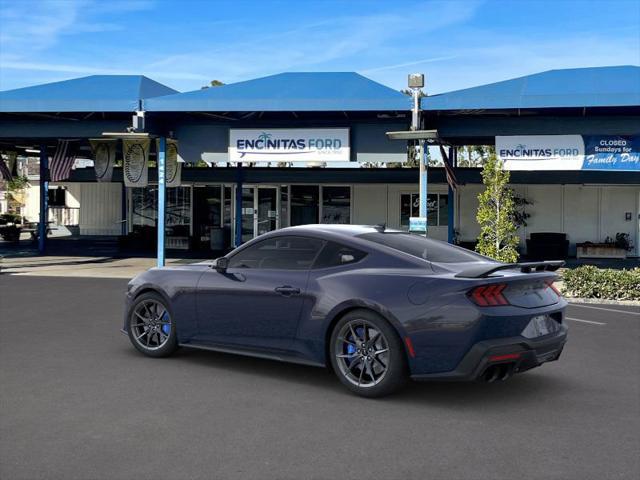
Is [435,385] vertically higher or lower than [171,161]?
lower

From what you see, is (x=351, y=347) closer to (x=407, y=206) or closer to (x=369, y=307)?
(x=369, y=307)

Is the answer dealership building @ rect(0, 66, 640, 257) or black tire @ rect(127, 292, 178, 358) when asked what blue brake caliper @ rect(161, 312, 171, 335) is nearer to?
black tire @ rect(127, 292, 178, 358)

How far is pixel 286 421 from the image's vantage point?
514 centimetres

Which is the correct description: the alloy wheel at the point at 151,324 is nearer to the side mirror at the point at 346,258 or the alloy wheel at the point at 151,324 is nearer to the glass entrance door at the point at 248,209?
the side mirror at the point at 346,258

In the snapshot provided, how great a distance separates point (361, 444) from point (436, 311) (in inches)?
52.1

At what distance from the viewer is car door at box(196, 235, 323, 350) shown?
6.26m

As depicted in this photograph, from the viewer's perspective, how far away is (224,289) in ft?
22.0

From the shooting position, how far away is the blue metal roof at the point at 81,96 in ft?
63.1

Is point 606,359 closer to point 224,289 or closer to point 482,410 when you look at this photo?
point 482,410

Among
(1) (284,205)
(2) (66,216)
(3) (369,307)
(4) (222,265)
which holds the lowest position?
(3) (369,307)

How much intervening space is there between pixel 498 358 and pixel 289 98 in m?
14.0

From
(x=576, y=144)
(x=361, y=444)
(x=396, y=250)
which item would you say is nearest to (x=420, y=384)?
(x=396, y=250)

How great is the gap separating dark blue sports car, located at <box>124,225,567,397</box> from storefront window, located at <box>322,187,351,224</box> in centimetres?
2196

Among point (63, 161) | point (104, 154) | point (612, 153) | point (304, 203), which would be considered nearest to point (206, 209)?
point (304, 203)
